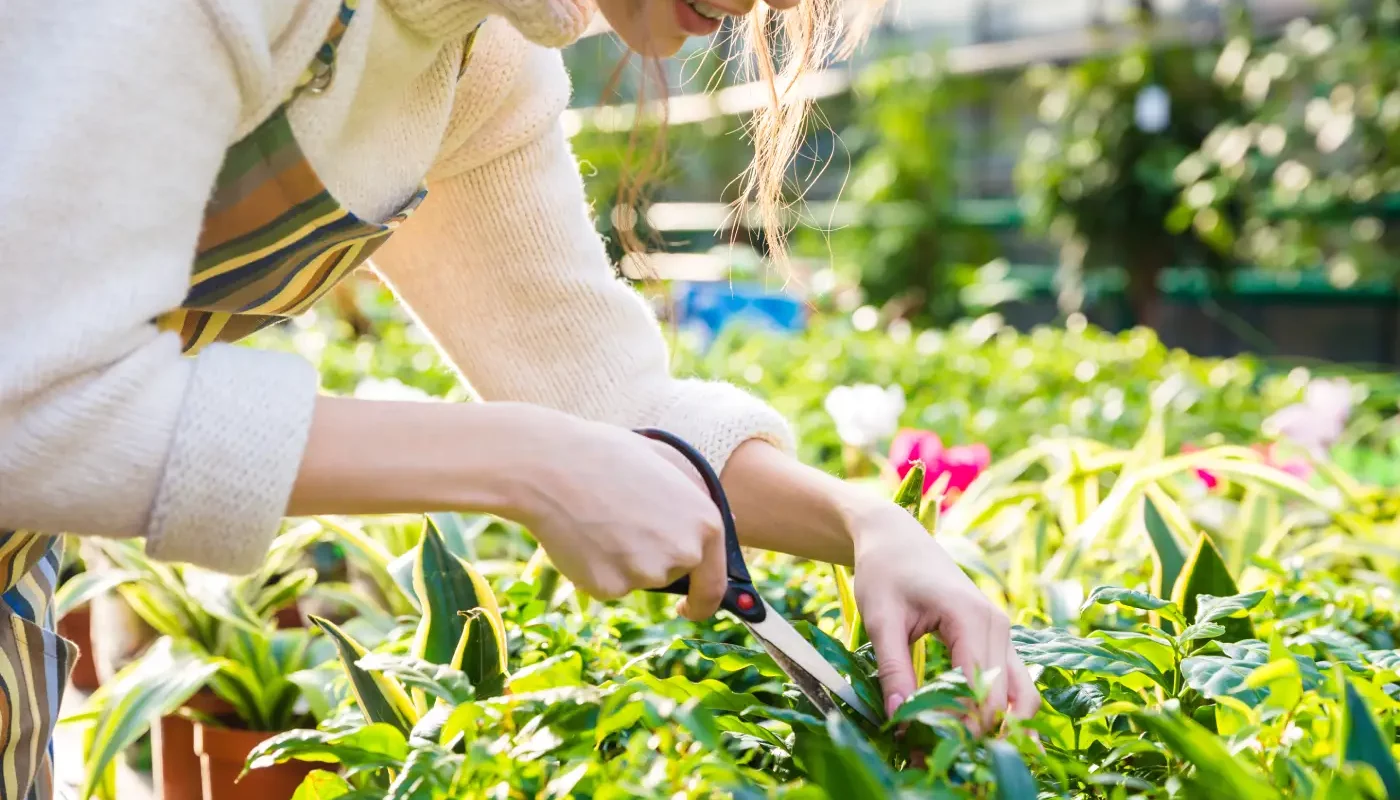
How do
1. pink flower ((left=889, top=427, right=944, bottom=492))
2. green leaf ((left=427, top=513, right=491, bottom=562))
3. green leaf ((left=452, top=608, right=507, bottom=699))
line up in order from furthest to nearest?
pink flower ((left=889, top=427, right=944, bottom=492)), green leaf ((left=427, top=513, right=491, bottom=562)), green leaf ((left=452, top=608, right=507, bottom=699))

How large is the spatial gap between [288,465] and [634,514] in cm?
18

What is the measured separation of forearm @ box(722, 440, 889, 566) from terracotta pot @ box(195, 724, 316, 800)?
1.51 feet

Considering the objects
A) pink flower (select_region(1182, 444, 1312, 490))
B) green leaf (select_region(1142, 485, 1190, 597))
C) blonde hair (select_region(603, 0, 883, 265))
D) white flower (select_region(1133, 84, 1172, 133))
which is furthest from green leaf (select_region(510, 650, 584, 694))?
white flower (select_region(1133, 84, 1172, 133))

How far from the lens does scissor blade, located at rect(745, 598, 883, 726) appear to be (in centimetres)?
86

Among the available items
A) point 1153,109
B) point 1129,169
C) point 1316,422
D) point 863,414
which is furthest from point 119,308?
point 1129,169

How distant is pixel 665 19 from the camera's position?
2.91 feet

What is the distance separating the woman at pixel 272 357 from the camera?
62cm

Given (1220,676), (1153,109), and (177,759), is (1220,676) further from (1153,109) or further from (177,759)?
(1153,109)

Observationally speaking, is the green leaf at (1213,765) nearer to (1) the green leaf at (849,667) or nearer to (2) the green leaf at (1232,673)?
(2) the green leaf at (1232,673)

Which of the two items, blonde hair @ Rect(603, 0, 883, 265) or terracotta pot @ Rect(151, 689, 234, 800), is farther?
terracotta pot @ Rect(151, 689, 234, 800)

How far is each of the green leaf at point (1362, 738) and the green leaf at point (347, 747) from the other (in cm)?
53

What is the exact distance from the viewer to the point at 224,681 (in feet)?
4.45

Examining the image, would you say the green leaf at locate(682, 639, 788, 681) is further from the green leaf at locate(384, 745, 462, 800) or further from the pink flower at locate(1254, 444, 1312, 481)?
the pink flower at locate(1254, 444, 1312, 481)

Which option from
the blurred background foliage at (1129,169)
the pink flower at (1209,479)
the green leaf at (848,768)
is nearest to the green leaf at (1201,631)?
the green leaf at (848,768)
